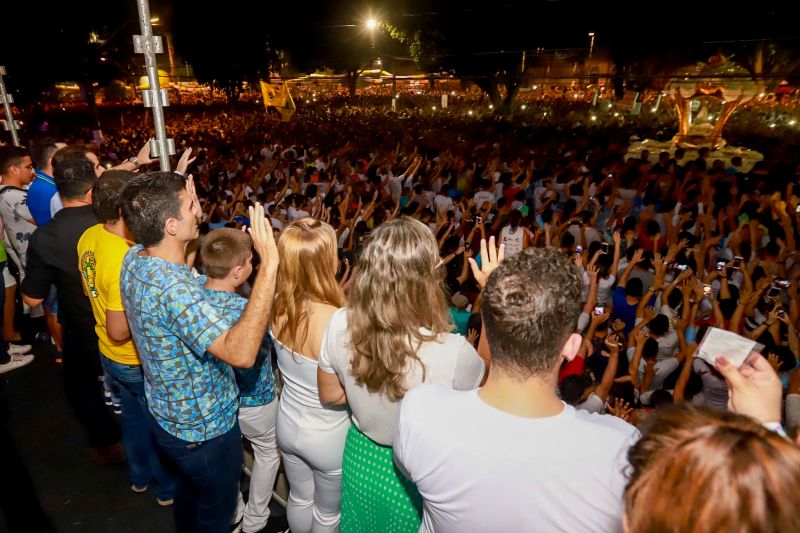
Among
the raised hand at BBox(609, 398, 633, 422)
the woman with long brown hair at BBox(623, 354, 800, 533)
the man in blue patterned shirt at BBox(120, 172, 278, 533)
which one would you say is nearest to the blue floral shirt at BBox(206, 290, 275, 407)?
the man in blue patterned shirt at BBox(120, 172, 278, 533)

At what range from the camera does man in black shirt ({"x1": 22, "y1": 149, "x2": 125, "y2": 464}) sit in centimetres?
286

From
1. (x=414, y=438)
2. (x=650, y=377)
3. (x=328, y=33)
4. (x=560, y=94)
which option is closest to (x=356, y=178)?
(x=650, y=377)

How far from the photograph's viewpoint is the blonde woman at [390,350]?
1.65 meters

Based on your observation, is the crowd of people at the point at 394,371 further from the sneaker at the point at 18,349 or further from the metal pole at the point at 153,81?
the metal pole at the point at 153,81

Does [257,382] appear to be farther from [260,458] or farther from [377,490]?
[377,490]

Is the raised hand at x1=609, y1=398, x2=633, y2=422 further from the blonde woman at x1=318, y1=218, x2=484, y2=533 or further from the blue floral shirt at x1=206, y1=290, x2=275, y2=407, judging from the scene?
the blue floral shirt at x1=206, y1=290, x2=275, y2=407

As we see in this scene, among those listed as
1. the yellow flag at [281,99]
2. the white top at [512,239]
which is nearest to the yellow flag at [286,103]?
the yellow flag at [281,99]

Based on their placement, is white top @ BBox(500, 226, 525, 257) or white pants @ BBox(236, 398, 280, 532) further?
white top @ BBox(500, 226, 525, 257)

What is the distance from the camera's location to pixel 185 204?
2004mm

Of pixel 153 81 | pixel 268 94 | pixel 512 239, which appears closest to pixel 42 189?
pixel 153 81

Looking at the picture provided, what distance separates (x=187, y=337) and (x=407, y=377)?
0.85 metres

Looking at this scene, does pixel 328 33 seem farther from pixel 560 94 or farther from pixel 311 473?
pixel 311 473

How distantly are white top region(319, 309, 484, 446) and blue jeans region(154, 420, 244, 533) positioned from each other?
2.25 feet

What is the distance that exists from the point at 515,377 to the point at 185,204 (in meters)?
1.47
